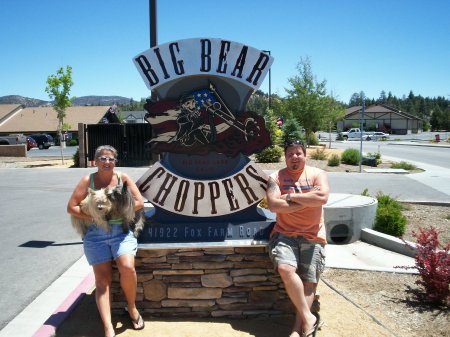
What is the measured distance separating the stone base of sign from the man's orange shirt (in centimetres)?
38

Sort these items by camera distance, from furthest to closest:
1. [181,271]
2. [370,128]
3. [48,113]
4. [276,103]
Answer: [370,128]
[48,113]
[276,103]
[181,271]

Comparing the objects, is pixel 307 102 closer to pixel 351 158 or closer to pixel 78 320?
pixel 351 158

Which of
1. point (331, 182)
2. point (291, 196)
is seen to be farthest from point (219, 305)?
point (331, 182)

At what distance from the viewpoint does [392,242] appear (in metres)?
5.82

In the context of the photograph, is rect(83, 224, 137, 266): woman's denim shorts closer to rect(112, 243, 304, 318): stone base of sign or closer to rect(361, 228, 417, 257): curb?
rect(112, 243, 304, 318): stone base of sign

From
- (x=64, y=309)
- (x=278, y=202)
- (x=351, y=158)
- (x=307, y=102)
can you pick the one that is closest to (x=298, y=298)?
(x=278, y=202)

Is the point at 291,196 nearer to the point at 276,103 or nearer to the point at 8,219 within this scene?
the point at 8,219

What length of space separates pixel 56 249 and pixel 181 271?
9.79 feet

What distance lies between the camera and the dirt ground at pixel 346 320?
3496 millimetres

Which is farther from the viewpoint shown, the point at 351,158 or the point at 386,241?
the point at 351,158

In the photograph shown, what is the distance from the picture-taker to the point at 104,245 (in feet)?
11.4

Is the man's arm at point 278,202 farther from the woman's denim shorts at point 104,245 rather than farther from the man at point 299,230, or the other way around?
the woman's denim shorts at point 104,245

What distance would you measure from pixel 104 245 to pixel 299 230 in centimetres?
163

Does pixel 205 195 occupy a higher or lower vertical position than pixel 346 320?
higher
